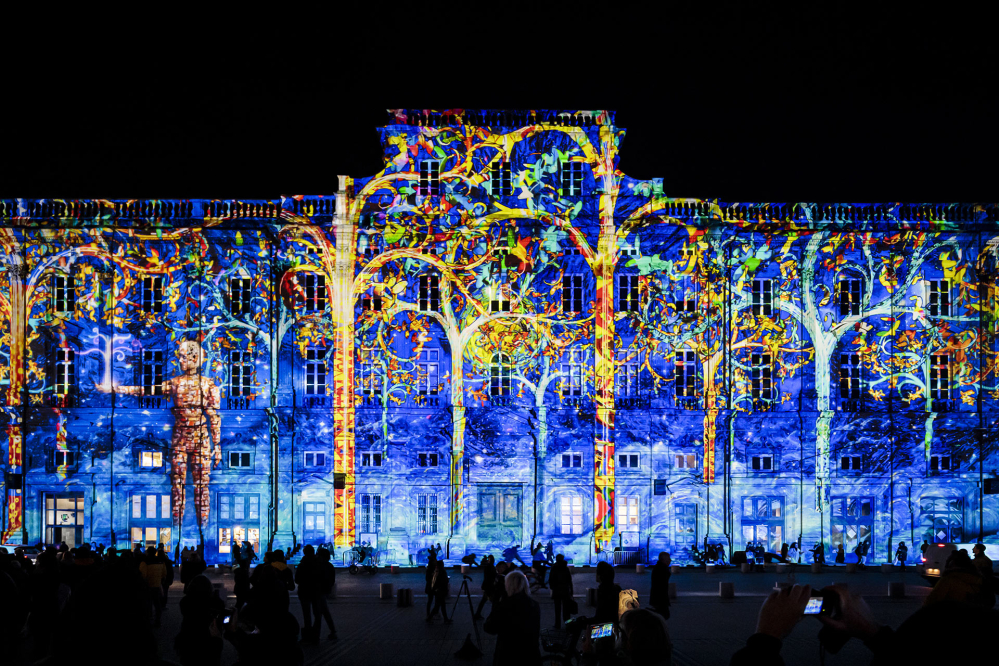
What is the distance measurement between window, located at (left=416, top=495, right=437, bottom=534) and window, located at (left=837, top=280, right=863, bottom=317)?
1804 centimetres

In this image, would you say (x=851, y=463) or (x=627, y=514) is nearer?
(x=627, y=514)

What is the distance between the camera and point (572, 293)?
4088cm

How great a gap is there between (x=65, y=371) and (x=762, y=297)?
27977mm

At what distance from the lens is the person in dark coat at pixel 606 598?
43.8 feet

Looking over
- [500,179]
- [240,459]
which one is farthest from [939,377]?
[240,459]

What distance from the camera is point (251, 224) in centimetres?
4075

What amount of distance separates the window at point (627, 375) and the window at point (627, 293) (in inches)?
75.1

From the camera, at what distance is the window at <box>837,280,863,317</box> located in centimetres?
4100

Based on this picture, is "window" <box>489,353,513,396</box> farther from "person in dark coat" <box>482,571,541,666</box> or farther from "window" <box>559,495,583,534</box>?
"person in dark coat" <box>482,571,541,666</box>

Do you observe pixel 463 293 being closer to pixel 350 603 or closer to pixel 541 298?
pixel 541 298

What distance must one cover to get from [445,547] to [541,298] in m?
10.5

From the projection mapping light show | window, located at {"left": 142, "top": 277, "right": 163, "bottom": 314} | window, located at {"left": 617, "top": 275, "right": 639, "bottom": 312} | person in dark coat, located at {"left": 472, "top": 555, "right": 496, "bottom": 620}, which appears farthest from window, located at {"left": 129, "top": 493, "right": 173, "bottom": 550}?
person in dark coat, located at {"left": 472, "top": 555, "right": 496, "bottom": 620}

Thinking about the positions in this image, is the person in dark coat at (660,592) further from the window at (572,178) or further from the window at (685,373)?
the window at (572,178)

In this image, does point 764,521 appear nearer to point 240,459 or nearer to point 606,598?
point 240,459
